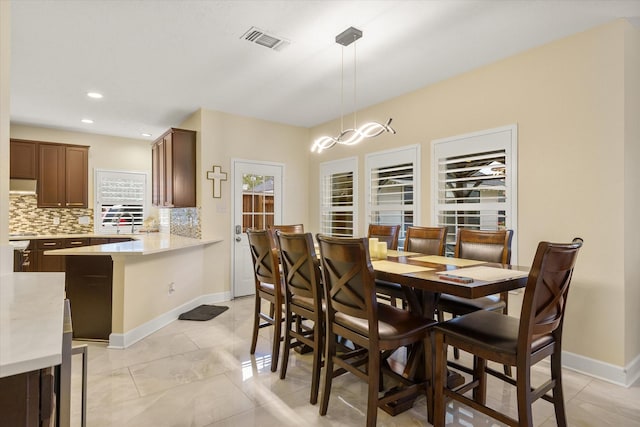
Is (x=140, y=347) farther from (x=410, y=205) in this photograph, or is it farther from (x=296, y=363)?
(x=410, y=205)

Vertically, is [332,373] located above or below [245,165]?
below

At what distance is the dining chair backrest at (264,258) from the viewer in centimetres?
264

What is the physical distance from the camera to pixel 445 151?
364 cm

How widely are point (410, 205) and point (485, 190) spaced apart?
3.00 ft

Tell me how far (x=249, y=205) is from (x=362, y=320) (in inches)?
137

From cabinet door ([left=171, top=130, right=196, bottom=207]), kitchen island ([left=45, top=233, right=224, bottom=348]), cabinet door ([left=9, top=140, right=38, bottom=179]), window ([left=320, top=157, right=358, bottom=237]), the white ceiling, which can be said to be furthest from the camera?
cabinet door ([left=9, top=140, right=38, bottom=179])

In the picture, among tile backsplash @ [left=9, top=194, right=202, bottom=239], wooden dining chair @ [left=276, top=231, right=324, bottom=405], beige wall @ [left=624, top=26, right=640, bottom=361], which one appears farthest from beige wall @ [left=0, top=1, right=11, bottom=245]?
beige wall @ [left=624, top=26, right=640, bottom=361]

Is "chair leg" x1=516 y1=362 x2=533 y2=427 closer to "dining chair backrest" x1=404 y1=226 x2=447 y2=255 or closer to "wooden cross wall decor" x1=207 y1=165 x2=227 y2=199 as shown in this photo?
"dining chair backrest" x1=404 y1=226 x2=447 y2=255

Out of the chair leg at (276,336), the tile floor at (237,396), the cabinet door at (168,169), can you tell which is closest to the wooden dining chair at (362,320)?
the tile floor at (237,396)

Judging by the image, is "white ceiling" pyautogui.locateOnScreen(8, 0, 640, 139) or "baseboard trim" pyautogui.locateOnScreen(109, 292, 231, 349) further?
"baseboard trim" pyautogui.locateOnScreen(109, 292, 231, 349)

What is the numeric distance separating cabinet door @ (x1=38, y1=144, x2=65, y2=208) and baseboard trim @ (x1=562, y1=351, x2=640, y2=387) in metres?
6.96

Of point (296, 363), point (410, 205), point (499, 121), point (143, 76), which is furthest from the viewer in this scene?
point (410, 205)

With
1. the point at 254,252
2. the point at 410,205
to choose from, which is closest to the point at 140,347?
the point at 254,252

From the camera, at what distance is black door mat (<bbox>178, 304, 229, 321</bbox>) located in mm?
4012
